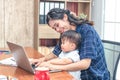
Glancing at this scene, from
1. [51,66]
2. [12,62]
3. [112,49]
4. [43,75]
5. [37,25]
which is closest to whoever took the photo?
[43,75]

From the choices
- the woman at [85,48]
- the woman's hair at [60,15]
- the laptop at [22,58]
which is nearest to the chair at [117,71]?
the woman at [85,48]

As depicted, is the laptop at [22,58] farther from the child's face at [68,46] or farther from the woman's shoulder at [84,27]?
the woman's shoulder at [84,27]

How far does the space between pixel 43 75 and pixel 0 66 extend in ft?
2.29

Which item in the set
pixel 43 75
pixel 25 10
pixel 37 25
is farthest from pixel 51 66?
pixel 25 10

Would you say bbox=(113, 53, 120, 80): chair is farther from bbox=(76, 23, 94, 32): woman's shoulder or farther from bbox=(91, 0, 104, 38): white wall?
bbox=(91, 0, 104, 38): white wall

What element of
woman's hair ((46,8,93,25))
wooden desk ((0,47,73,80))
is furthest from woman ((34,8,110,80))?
wooden desk ((0,47,73,80))

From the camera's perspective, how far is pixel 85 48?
1.83 meters

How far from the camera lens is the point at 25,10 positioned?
416 centimetres

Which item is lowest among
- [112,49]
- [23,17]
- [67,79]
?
[67,79]

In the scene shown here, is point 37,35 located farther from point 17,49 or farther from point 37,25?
point 17,49

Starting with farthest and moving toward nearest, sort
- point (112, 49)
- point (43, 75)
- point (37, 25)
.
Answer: point (37, 25)
point (112, 49)
point (43, 75)

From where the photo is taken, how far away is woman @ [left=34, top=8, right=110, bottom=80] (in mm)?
1785

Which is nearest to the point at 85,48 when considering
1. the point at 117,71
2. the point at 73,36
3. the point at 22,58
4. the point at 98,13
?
the point at 73,36

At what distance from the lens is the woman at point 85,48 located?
178 cm
